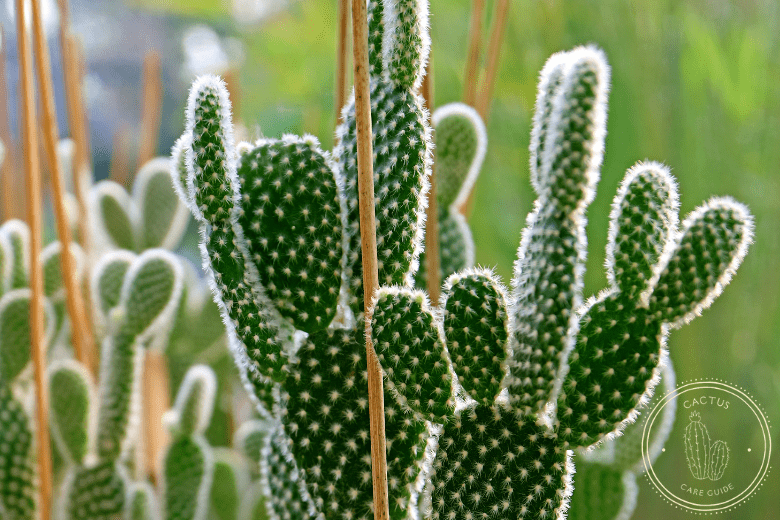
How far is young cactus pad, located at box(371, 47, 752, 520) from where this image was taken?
1.23 feet

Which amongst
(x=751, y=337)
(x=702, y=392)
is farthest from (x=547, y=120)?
(x=751, y=337)

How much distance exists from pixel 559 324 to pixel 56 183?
452 mm

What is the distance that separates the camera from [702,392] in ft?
2.48

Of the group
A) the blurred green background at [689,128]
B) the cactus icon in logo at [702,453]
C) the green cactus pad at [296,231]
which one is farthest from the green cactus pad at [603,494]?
the blurred green background at [689,128]

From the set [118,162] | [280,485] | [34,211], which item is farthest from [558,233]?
[118,162]

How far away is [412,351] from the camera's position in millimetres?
341

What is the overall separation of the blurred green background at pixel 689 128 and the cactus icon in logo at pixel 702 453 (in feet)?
1.50

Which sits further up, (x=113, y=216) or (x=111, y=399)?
(x=113, y=216)

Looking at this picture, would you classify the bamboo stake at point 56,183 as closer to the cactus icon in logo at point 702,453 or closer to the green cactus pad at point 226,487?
the green cactus pad at point 226,487

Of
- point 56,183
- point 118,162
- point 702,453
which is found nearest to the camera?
point 56,183

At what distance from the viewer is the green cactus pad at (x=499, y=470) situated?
15.5 inches

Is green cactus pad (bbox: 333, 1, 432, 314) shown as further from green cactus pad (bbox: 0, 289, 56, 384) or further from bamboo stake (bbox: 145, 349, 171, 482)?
bamboo stake (bbox: 145, 349, 171, 482)

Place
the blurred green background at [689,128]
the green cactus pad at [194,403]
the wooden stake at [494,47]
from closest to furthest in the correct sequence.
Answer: the wooden stake at [494,47], the green cactus pad at [194,403], the blurred green background at [689,128]

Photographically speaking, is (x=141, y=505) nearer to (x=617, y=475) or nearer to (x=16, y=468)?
(x=16, y=468)
